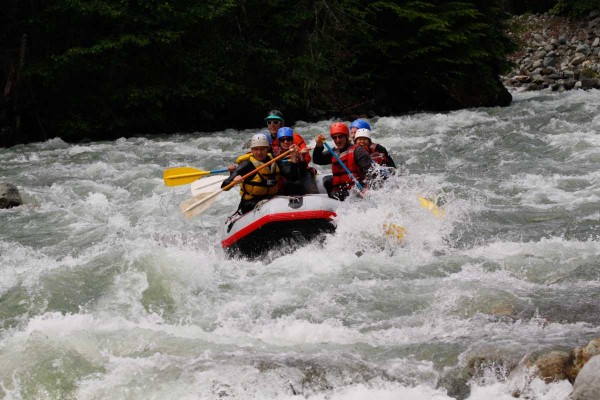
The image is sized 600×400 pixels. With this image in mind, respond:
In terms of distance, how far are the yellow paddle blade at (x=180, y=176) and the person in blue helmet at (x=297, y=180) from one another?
1.06 metres

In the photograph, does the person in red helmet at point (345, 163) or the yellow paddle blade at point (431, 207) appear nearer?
the yellow paddle blade at point (431, 207)

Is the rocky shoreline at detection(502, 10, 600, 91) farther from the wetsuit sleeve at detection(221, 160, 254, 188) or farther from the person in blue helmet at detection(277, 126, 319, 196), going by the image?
the wetsuit sleeve at detection(221, 160, 254, 188)

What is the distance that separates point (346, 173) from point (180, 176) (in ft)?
6.47

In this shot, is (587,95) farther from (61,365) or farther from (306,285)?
(61,365)

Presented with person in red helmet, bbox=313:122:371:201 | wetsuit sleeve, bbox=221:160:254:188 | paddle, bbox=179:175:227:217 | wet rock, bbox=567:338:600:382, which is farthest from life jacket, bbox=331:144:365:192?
wet rock, bbox=567:338:600:382

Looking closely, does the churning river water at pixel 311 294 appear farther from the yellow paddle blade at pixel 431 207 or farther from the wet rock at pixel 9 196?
the wet rock at pixel 9 196

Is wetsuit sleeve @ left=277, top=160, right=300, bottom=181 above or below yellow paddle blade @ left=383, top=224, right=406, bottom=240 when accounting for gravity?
above

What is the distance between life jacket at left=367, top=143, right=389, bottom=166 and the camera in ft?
27.7

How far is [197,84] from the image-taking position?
54.4ft

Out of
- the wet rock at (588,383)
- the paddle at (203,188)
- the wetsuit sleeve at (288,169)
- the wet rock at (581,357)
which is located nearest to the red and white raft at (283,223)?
the wetsuit sleeve at (288,169)

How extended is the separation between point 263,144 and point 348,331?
3.02 m

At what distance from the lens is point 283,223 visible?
23.7 ft

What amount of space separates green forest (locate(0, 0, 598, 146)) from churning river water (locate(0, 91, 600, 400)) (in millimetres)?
4878

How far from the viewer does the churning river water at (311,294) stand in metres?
4.57
